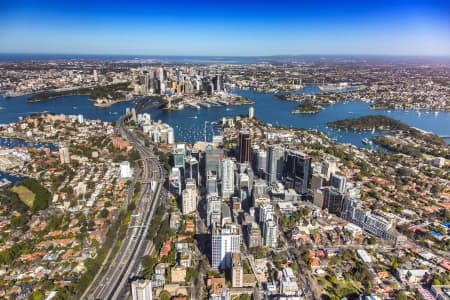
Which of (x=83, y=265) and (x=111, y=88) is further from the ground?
(x=111, y=88)

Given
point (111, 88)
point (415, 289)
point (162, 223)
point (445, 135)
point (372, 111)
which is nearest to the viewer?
point (415, 289)

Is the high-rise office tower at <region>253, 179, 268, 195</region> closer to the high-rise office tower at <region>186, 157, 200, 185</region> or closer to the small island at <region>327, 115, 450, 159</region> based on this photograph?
the high-rise office tower at <region>186, 157, 200, 185</region>

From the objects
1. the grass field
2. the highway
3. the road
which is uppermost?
the grass field

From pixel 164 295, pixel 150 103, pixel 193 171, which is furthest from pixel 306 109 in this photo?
pixel 164 295

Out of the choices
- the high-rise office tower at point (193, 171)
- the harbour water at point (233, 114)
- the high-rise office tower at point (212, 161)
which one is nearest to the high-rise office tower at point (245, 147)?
the high-rise office tower at point (212, 161)

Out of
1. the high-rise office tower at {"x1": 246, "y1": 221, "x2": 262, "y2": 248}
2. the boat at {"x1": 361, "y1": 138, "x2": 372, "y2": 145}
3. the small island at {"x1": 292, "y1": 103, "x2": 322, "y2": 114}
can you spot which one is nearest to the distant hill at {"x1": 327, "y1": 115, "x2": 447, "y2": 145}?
the boat at {"x1": 361, "y1": 138, "x2": 372, "y2": 145}

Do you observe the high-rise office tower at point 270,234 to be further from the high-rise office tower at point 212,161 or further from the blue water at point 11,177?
the blue water at point 11,177

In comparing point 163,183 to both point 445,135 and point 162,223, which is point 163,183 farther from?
point 445,135

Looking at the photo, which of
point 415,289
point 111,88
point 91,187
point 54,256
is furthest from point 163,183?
point 111,88
